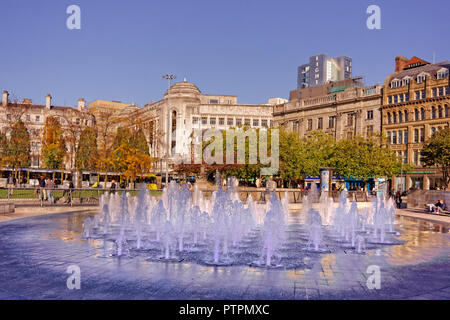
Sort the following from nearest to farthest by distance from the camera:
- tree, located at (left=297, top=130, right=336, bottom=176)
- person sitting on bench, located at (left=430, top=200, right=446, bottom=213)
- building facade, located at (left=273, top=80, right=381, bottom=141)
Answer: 1. person sitting on bench, located at (left=430, top=200, right=446, bottom=213)
2. tree, located at (left=297, top=130, right=336, bottom=176)
3. building facade, located at (left=273, top=80, right=381, bottom=141)

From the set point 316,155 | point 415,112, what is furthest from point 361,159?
point 415,112

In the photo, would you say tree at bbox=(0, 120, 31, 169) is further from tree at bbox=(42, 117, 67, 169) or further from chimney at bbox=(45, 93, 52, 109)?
chimney at bbox=(45, 93, 52, 109)

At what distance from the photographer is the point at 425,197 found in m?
30.0

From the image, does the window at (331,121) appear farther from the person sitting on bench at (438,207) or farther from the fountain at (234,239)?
the fountain at (234,239)

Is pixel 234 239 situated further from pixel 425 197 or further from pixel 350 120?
pixel 350 120

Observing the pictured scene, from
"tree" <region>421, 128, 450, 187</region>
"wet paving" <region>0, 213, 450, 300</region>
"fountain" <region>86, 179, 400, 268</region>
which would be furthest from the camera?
"tree" <region>421, 128, 450, 187</region>

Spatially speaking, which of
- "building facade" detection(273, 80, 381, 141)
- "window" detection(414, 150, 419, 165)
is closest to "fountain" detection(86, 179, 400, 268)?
"window" detection(414, 150, 419, 165)

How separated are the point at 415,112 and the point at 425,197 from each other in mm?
29633

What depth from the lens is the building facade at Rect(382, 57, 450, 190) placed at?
5256 centimetres

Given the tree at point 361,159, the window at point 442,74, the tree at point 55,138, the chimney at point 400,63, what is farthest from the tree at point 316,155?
the tree at point 55,138

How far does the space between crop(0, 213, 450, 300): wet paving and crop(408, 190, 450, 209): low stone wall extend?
1804cm

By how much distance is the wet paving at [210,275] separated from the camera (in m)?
6.42

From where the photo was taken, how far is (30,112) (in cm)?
8412

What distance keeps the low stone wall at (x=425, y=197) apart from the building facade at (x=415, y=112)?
23127 mm
